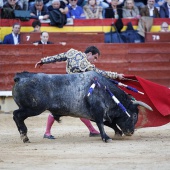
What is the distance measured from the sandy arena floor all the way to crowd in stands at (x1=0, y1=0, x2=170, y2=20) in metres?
3.12

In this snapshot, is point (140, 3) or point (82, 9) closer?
point (82, 9)

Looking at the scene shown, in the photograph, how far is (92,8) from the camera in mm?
14016

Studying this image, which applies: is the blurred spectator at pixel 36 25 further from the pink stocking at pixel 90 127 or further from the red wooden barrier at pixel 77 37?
the pink stocking at pixel 90 127

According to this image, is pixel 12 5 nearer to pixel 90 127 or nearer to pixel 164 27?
pixel 164 27

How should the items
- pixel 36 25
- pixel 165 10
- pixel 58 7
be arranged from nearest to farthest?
pixel 36 25, pixel 58 7, pixel 165 10

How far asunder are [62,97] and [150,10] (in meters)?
5.51

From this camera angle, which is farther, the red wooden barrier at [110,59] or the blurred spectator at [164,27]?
the blurred spectator at [164,27]

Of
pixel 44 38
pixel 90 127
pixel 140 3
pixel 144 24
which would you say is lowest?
pixel 90 127

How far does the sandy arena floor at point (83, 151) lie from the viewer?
7.44 meters

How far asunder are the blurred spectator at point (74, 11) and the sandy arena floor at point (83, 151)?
342 centimetres

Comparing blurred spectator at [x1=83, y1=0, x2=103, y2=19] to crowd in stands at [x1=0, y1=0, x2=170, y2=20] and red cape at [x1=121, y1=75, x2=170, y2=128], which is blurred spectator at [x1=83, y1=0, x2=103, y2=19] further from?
red cape at [x1=121, y1=75, x2=170, y2=128]

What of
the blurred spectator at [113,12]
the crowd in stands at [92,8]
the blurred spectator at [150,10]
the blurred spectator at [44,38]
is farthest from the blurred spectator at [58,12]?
the blurred spectator at [150,10]

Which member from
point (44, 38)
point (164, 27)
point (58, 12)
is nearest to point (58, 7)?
point (58, 12)

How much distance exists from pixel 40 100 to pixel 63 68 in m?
4.66
